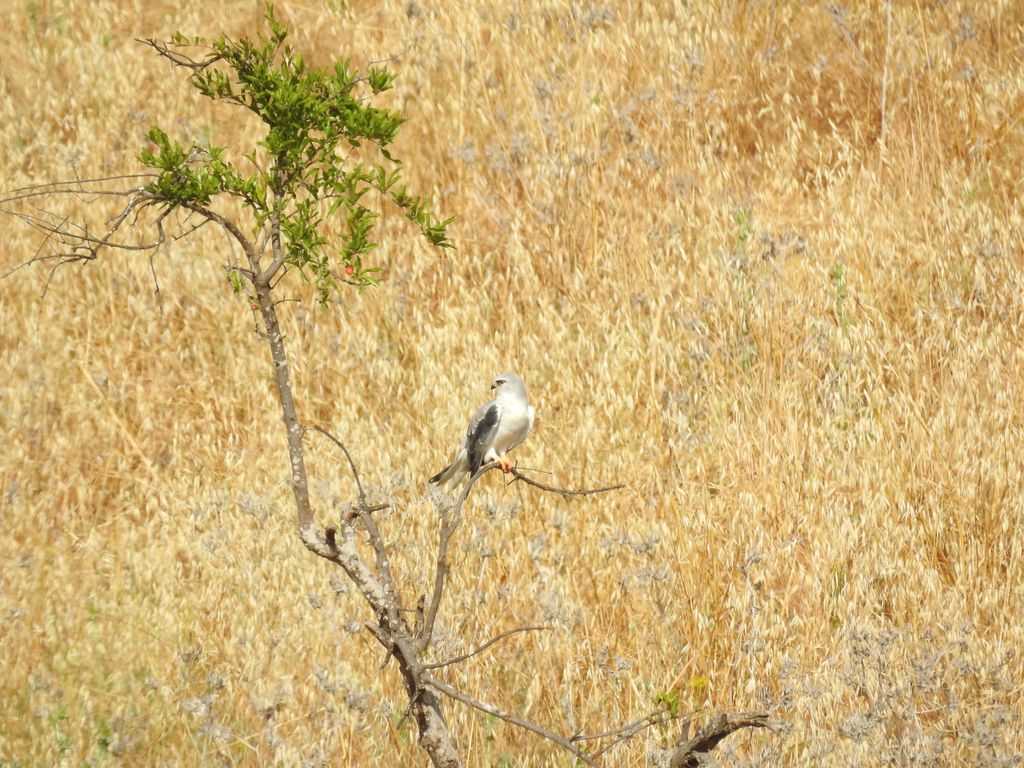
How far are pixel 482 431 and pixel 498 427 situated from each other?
0.12 meters

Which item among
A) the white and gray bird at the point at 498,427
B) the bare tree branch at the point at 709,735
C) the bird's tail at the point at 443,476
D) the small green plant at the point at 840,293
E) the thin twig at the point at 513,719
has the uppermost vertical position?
the small green plant at the point at 840,293

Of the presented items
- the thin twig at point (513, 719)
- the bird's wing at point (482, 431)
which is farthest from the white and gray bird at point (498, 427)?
the thin twig at point (513, 719)

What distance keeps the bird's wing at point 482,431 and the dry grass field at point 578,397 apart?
0.24 m

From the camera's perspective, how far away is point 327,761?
4.01 m

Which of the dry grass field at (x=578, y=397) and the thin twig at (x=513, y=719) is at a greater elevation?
the dry grass field at (x=578, y=397)

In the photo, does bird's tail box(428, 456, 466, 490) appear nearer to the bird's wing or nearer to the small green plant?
the bird's wing

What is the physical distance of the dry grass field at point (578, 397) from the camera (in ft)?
14.5

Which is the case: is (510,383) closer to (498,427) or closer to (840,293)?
(498,427)

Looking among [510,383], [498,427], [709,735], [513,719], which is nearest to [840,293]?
[510,383]

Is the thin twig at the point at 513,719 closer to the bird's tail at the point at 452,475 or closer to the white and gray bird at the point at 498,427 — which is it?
the white and gray bird at the point at 498,427

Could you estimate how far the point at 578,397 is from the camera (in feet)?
20.3

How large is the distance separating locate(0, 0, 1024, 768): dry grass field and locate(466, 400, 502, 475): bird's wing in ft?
0.79

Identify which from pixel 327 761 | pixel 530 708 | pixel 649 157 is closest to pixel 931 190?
pixel 649 157

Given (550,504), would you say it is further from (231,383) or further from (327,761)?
(231,383)
